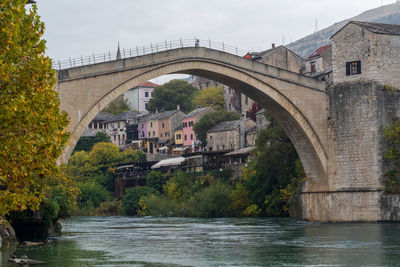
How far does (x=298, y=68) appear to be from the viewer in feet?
186

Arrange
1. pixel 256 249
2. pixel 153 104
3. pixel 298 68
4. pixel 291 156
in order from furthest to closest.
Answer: pixel 153 104, pixel 298 68, pixel 291 156, pixel 256 249

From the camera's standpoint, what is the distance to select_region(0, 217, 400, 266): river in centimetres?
1786

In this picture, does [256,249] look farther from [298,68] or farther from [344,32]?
[298,68]

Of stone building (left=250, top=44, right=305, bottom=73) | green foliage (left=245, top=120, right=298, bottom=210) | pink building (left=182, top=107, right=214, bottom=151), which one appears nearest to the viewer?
green foliage (left=245, top=120, right=298, bottom=210)

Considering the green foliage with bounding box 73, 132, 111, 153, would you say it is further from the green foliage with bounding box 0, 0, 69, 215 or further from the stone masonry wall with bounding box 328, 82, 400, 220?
the green foliage with bounding box 0, 0, 69, 215

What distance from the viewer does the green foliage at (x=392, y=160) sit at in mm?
31255

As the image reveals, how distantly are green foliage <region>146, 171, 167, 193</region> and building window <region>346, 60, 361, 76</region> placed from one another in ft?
93.4

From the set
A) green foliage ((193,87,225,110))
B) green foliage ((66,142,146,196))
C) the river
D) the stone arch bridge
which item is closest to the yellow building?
green foliage ((193,87,225,110))

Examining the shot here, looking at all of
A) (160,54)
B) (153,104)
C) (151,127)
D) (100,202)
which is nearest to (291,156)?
(160,54)

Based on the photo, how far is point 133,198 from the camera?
56094mm

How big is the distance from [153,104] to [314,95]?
204 ft

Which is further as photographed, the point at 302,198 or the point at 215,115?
the point at 215,115

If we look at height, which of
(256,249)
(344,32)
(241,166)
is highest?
(344,32)

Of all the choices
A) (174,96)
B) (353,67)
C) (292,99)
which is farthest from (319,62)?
(174,96)
